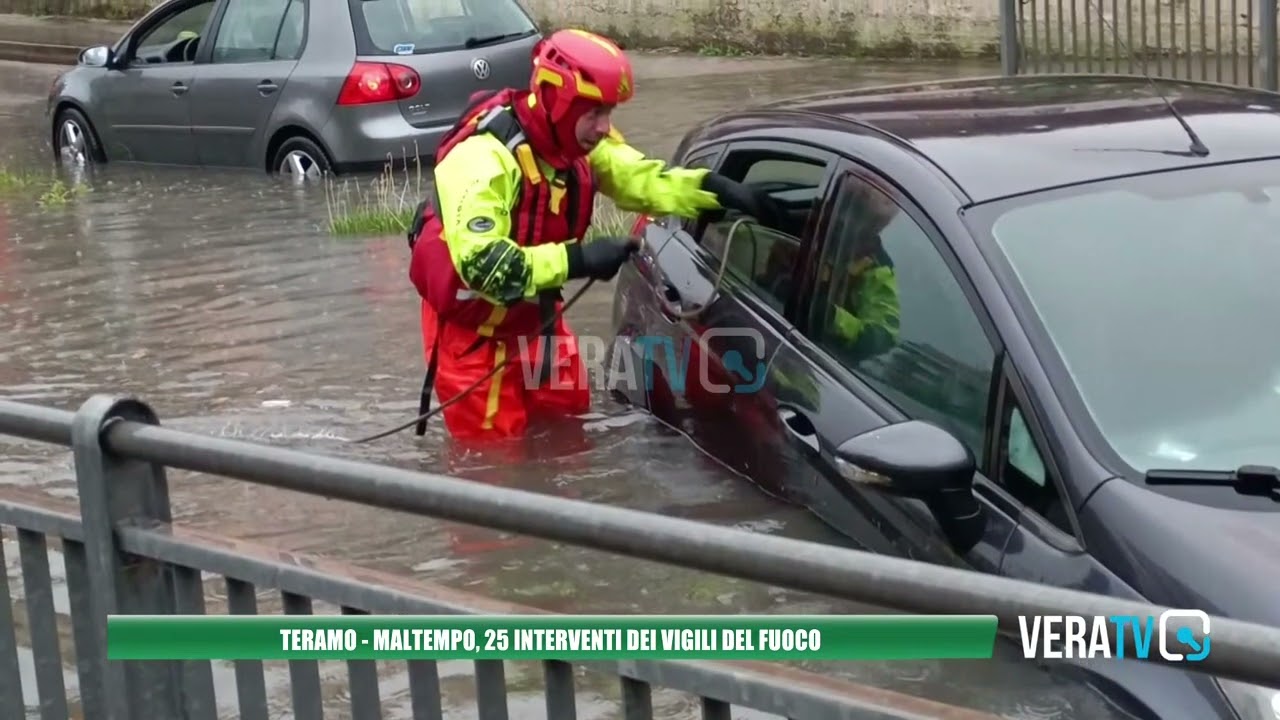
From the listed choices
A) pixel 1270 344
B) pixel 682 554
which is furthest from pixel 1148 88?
pixel 682 554

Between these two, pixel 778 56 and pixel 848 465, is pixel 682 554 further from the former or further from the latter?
pixel 778 56

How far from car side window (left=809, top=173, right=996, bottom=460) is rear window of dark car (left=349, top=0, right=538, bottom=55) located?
810 centimetres

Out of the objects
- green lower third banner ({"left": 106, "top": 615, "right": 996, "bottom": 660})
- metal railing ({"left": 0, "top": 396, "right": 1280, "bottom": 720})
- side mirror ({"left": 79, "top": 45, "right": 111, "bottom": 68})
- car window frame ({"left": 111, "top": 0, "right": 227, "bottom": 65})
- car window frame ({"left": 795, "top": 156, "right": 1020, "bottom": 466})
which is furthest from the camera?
side mirror ({"left": 79, "top": 45, "right": 111, "bottom": 68})

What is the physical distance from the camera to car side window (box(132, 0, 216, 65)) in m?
14.0

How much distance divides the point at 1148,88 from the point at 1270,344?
1.31 metres

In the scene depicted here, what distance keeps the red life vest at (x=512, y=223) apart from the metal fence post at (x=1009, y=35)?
432 cm

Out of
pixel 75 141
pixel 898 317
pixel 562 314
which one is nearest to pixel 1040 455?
pixel 898 317

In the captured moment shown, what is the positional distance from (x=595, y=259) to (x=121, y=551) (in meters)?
2.53

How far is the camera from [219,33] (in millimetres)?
13477

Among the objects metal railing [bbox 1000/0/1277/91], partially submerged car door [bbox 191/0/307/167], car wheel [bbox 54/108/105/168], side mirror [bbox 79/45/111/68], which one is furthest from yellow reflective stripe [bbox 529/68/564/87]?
car wheel [bbox 54/108/105/168]

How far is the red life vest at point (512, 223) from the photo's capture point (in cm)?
576

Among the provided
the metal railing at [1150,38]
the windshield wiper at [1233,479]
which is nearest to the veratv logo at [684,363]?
the windshield wiper at [1233,479]

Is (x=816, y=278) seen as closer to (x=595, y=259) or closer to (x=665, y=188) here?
(x=595, y=259)

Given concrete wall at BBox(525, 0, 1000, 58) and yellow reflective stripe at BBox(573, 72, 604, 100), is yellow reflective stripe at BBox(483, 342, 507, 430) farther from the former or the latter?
concrete wall at BBox(525, 0, 1000, 58)
